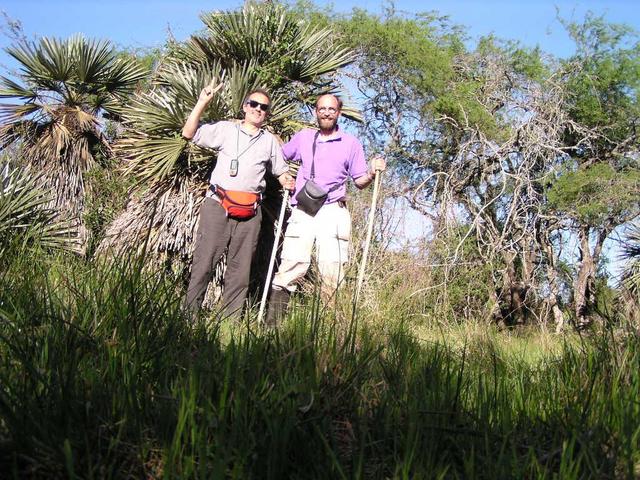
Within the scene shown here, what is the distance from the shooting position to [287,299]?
20.4ft

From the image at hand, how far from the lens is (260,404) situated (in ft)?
7.08

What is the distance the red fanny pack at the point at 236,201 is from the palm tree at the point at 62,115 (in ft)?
12.2

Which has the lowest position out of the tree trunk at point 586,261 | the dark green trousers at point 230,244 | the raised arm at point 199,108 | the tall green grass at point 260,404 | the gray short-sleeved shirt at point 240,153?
the tall green grass at point 260,404

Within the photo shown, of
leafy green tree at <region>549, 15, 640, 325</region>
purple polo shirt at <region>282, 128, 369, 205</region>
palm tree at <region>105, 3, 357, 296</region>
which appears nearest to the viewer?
purple polo shirt at <region>282, 128, 369, 205</region>

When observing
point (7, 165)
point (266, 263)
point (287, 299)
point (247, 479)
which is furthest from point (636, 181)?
point (247, 479)

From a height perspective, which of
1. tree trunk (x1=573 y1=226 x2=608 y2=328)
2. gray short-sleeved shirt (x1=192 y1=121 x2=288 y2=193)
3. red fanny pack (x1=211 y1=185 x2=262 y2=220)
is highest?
tree trunk (x1=573 y1=226 x2=608 y2=328)

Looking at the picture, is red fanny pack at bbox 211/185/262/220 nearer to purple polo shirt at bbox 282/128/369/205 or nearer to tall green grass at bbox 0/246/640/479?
purple polo shirt at bbox 282/128/369/205

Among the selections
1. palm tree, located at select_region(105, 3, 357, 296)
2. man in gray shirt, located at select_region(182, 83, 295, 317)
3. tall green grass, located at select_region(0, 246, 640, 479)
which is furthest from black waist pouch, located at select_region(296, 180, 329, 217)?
tall green grass, located at select_region(0, 246, 640, 479)

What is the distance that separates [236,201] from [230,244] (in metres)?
0.43

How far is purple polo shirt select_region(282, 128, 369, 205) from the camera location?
20.4 ft

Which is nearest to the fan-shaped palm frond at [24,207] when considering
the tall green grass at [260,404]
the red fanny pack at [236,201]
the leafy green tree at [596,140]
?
the red fanny pack at [236,201]

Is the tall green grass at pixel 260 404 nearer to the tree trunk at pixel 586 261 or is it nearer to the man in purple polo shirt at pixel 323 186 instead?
the man in purple polo shirt at pixel 323 186

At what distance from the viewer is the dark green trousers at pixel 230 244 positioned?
620 centimetres

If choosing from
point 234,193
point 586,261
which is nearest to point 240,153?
point 234,193
